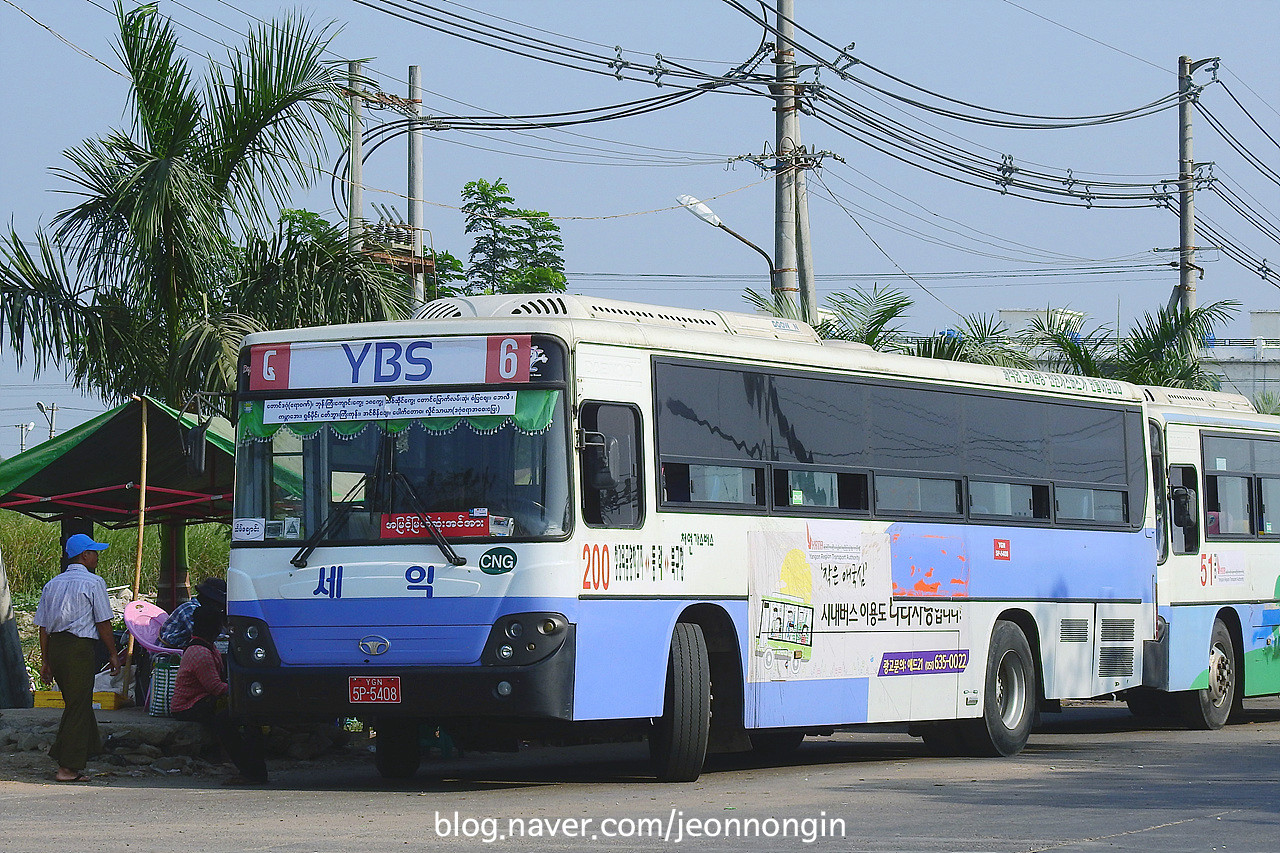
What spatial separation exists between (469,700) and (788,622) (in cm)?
281

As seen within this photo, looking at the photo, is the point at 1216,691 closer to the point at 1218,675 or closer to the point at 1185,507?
the point at 1218,675

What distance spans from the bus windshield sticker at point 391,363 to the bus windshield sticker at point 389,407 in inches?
3.6

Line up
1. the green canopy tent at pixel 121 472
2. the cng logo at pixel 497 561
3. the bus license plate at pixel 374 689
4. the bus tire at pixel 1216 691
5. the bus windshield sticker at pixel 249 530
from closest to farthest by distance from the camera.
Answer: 1. the cng logo at pixel 497 561
2. the bus license plate at pixel 374 689
3. the bus windshield sticker at pixel 249 530
4. the green canopy tent at pixel 121 472
5. the bus tire at pixel 1216 691

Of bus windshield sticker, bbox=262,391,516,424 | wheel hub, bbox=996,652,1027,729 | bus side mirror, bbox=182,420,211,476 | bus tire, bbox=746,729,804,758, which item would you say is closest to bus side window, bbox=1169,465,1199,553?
wheel hub, bbox=996,652,1027,729

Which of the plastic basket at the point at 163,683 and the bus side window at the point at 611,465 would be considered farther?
the plastic basket at the point at 163,683

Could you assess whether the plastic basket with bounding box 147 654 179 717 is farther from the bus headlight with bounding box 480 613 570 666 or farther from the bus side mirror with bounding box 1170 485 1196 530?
the bus side mirror with bounding box 1170 485 1196 530

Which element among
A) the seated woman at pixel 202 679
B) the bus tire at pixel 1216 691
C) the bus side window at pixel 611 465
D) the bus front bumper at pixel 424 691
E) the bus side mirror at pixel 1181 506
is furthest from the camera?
the bus tire at pixel 1216 691

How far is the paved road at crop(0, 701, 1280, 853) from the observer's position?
9328 millimetres

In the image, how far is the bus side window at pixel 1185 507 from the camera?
61.5 feet

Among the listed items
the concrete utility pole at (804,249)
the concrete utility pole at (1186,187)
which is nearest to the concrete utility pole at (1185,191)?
the concrete utility pole at (1186,187)

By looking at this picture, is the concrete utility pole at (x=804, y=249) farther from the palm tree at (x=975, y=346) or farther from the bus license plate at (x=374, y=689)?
the bus license plate at (x=374, y=689)

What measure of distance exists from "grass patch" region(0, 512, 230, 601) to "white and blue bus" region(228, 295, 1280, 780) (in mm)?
18117

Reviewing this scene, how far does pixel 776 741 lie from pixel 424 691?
5.35 m

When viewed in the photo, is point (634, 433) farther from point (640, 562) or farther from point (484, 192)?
point (484, 192)
